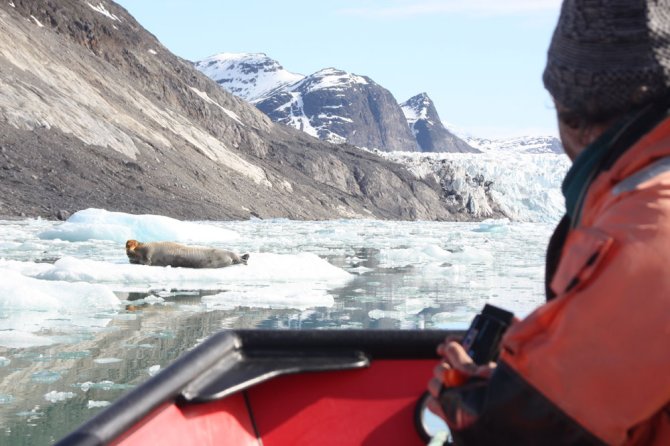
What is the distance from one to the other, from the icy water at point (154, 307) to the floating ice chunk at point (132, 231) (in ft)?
10.8

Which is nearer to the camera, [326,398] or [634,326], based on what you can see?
[634,326]

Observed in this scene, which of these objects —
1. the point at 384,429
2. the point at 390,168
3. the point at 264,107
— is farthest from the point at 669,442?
the point at 264,107

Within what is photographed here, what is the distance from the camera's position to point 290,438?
266 centimetres

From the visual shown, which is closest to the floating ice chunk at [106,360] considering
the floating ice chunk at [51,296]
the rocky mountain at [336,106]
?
the floating ice chunk at [51,296]

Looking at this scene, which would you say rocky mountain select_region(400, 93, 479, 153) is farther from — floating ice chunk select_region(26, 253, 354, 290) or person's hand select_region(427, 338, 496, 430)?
person's hand select_region(427, 338, 496, 430)

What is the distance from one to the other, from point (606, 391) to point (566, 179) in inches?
16.4

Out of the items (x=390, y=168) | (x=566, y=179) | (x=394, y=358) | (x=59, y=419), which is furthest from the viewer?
(x=390, y=168)

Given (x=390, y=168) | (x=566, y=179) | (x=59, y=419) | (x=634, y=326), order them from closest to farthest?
(x=634, y=326)
(x=566, y=179)
(x=59, y=419)
(x=390, y=168)

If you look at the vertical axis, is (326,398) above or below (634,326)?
below

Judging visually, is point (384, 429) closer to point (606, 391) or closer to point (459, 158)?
point (606, 391)

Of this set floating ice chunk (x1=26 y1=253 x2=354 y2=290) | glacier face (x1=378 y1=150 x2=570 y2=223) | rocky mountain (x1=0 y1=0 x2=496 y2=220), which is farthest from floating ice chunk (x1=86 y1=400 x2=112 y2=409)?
glacier face (x1=378 y1=150 x2=570 y2=223)

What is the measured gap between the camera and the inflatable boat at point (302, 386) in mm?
2479

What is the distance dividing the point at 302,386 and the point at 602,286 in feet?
5.67

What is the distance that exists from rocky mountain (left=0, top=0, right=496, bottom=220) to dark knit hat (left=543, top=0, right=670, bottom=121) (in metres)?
30.2
